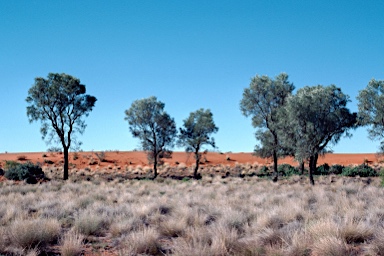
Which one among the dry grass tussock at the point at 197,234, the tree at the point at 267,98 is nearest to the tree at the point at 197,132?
the tree at the point at 267,98

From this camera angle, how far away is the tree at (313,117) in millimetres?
26344

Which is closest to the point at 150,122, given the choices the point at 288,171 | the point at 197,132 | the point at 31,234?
the point at 197,132

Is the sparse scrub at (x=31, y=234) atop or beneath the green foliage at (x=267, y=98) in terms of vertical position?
beneath

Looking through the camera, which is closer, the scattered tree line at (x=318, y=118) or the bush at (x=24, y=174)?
the scattered tree line at (x=318, y=118)

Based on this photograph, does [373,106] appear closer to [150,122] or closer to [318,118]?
[318,118]

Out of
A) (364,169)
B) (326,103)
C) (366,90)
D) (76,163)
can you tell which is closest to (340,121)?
(326,103)

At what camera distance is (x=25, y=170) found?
116ft

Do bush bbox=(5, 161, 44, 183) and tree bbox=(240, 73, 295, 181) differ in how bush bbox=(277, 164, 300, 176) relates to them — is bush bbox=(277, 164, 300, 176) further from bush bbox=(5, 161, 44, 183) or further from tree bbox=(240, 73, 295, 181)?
bush bbox=(5, 161, 44, 183)

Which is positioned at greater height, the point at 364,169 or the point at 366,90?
the point at 366,90

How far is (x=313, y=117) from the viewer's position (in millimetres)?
26469

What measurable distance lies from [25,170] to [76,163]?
32214mm

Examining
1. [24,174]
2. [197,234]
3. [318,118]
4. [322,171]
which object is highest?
[318,118]

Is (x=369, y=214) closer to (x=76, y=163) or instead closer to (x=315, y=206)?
(x=315, y=206)

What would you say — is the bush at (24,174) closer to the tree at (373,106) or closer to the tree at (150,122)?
the tree at (150,122)
